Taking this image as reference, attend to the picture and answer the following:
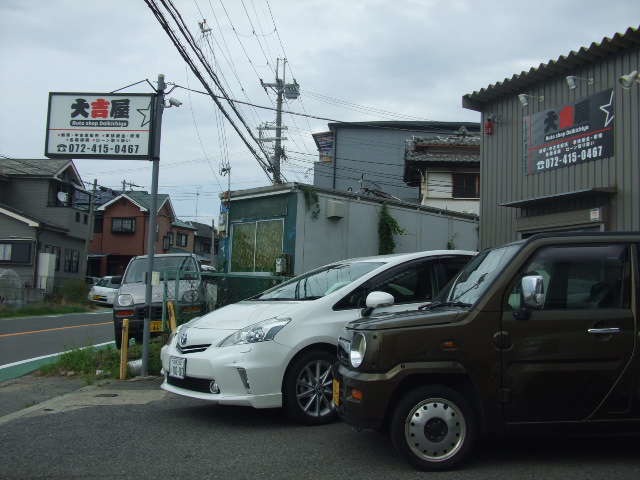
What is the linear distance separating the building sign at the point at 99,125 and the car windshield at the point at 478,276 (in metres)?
5.20

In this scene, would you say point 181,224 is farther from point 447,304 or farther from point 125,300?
point 447,304

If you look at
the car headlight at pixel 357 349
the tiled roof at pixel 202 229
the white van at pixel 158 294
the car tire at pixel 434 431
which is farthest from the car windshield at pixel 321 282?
the tiled roof at pixel 202 229

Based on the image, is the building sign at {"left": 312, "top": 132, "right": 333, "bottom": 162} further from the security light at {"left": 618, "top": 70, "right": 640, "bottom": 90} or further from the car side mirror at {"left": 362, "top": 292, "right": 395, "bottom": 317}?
the car side mirror at {"left": 362, "top": 292, "right": 395, "bottom": 317}

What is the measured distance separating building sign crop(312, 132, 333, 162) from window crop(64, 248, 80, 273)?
1644cm

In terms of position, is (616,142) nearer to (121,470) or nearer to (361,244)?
(361,244)

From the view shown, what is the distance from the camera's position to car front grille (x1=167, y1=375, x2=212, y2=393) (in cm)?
573

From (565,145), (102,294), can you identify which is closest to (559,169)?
(565,145)

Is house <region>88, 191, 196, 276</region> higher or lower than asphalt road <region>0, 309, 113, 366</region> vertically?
higher

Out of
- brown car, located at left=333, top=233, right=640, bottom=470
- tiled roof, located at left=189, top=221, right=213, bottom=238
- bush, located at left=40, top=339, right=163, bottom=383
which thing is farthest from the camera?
tiled roof, located at left=189, top=221, right=213, bottom=238

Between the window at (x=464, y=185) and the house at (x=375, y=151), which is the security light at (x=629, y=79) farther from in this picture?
the house at (x=375, y=151)

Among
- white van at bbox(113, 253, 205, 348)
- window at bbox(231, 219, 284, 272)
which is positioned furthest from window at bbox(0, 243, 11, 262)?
window at bbox(231, 219, 284, 272)

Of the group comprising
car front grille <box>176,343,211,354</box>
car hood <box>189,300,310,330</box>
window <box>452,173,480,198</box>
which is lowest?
car front grille <box>176,343,211,354</box>

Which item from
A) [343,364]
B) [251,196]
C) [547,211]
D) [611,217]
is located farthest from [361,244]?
[343,364]

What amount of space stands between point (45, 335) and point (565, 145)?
13.1 metres
